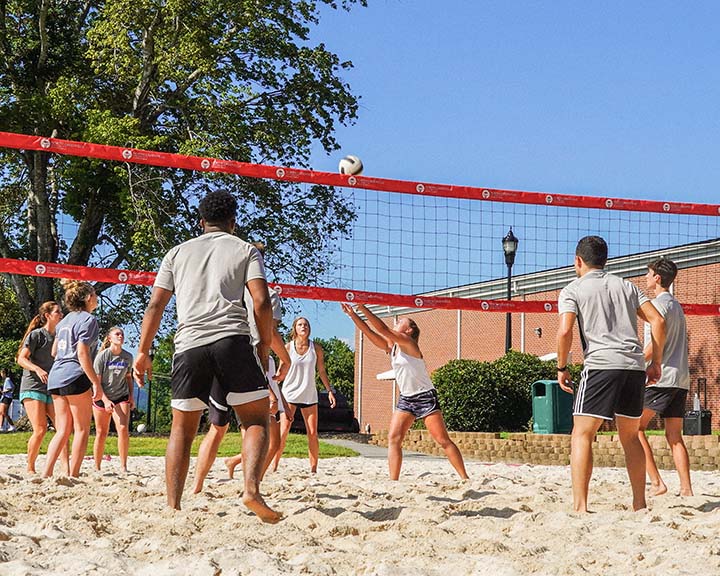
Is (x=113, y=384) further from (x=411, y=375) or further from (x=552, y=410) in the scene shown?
(x=552, y=410)

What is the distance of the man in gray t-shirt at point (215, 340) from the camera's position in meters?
4.71

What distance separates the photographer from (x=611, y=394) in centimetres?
516

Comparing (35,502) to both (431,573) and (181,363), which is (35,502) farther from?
(431,573)

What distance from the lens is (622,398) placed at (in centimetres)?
518

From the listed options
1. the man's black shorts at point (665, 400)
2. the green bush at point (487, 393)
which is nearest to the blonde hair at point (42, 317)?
the man's black shorts at point (665, 400)

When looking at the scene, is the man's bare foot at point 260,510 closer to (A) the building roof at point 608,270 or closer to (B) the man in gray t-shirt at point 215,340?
(B) the man in gray t-shirt at point 215,340

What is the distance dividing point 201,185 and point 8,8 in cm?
695

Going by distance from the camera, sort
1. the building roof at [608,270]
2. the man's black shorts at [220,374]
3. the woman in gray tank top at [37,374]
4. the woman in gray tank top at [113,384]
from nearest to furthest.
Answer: the man's black shorts at [220,374], the woman in gray tank top at [37,374], the woman in gray tank top at [113,384], the building roof at [608,270]

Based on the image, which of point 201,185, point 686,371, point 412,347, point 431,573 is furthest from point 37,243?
point 431,573

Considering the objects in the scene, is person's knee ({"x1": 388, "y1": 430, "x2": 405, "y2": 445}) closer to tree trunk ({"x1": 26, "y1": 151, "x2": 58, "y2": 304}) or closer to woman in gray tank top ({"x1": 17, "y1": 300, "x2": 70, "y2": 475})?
woman in gray tank top ({"x1": 17, "y1": 300, "x2": 70, "y2": 475})

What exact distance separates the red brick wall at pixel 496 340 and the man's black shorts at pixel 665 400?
17046 mm

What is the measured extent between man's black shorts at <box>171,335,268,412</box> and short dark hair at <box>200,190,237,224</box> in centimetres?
70

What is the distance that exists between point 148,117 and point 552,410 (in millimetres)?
12578

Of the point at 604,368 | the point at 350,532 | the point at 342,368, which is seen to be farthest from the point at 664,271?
the point at 342,368
